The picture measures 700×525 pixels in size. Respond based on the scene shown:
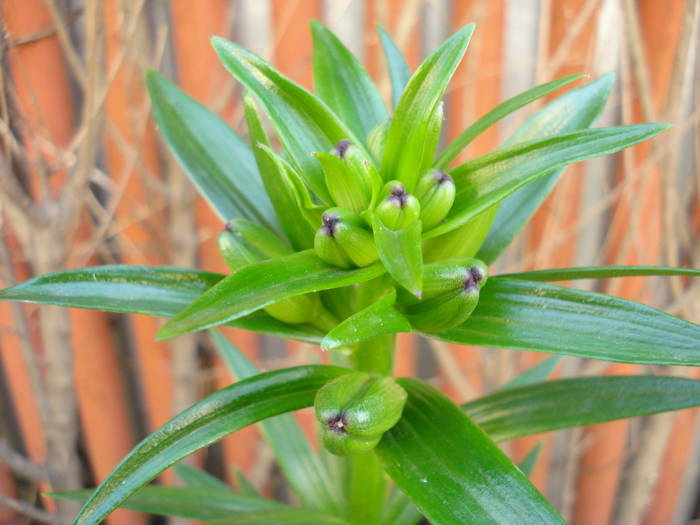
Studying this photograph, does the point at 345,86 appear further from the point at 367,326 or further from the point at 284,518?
the point at 284,518

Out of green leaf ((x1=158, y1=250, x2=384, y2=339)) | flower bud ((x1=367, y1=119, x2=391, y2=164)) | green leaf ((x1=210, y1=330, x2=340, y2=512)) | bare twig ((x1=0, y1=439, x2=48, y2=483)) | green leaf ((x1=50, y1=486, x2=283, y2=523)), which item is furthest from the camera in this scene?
bare twig ((x1=0, y1=439, x2=48, y2=483))

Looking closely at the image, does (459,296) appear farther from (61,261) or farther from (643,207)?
(643,207)

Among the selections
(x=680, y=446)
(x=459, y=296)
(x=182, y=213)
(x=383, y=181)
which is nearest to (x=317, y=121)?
(x=383, y=181)

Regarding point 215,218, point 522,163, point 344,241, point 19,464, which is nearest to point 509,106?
point 522,163

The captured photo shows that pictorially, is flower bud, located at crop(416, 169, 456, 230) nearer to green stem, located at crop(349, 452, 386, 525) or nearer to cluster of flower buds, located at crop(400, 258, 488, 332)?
cluster of flower buds, located at crop(400, 258, 488, 332)

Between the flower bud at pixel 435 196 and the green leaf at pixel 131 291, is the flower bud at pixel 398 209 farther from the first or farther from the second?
the green leaf at pixel 131 291

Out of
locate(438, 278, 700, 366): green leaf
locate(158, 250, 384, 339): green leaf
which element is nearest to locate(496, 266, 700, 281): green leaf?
locate(438, 278, 700, 366): green leaf
